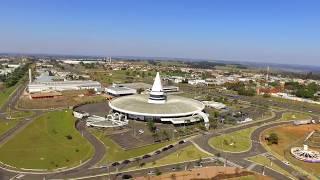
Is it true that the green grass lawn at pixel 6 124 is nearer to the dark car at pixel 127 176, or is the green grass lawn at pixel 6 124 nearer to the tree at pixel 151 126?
the tree at pixel 151 126

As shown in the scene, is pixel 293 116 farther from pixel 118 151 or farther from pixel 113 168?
pixel 113 168

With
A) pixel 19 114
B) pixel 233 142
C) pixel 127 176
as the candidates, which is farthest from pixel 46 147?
pixel 233 142

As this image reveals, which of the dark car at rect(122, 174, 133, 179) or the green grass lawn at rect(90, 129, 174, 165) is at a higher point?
the dark car at rect(122, 174, 133, 179)

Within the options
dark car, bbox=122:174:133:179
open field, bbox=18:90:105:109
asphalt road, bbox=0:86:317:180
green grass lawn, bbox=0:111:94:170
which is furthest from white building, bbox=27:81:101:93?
dark car, bbox=122:174:133:179

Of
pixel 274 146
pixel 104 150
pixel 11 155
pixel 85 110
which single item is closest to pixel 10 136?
pixel 11 155

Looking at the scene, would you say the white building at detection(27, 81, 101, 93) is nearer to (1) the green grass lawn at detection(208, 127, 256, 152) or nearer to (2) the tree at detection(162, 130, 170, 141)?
(2) the tree at detection(162, 130, 170, 141)

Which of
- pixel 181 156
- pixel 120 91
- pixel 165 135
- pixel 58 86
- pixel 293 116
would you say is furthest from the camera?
pixel 58 86

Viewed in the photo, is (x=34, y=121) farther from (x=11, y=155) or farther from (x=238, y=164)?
(x=238, y=164)
